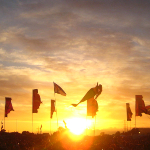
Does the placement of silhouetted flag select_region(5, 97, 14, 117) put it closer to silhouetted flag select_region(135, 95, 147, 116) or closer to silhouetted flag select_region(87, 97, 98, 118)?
silhouetted flag select_region(87, 97, 98, 118)

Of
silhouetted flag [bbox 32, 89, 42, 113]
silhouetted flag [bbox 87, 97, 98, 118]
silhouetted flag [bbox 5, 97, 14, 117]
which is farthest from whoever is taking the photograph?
silhouetted flag [bbox 5, 97, 14, 117]

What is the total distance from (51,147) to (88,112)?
8.06 meters

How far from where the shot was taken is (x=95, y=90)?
113 feet

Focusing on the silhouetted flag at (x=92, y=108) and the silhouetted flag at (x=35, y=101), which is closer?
the silhouetted flag at (x=92, y=108)

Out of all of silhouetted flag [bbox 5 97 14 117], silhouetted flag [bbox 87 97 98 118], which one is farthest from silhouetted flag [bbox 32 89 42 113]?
silhouetted flag [bbox 87 97 98 118]

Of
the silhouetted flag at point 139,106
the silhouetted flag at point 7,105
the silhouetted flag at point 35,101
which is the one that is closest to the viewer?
the silhouetted flag at point 35,101

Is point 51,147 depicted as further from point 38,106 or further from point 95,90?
point 38,106

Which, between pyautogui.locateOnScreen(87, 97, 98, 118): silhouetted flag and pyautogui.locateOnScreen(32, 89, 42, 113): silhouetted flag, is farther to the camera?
pyautogui.locateOnScreen(32, 89, 42, 113): silhouetted flag

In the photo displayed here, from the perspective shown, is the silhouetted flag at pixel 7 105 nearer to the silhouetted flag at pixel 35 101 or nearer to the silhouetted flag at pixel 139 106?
the silhouetted flag at pixel 35 101

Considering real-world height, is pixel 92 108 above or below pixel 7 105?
below

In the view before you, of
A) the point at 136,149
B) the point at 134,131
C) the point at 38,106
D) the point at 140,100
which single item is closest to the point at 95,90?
the point at 136,149

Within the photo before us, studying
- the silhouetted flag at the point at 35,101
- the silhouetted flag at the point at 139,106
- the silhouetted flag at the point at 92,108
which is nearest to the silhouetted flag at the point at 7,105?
the silhouetted flag at the point at 35,101

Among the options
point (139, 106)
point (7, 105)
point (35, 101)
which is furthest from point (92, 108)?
point (139, 106)

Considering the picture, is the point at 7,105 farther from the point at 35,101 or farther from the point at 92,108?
the point at 92,108
